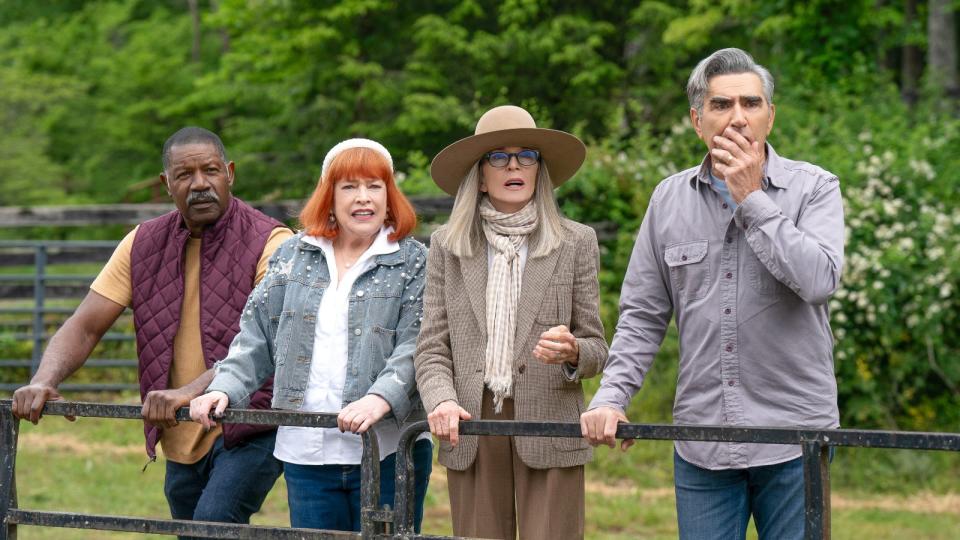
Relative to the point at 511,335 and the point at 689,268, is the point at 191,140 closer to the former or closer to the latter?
the point at 511,335

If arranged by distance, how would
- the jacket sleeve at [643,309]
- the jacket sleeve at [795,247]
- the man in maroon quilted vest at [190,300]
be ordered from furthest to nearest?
1. the man in maroon quilted vest at [190,300]
2. the jacket sleeve at [643,309]
3. the jacket sleeve at [795,247]

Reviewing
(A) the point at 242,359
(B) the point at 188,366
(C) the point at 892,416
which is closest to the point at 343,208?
(A) the point at 242,359

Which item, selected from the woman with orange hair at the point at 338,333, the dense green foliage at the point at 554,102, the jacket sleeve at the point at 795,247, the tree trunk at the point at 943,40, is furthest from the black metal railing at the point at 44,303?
the tree trunk at the point at 943,40

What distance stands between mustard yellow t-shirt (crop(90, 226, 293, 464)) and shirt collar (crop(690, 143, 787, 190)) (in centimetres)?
159

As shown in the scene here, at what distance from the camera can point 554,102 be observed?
20062mm

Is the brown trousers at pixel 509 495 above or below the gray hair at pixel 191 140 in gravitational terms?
below

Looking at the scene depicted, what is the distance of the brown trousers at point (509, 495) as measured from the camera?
3716 mm

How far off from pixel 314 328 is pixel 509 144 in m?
0.81

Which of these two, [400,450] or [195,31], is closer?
[400,450]

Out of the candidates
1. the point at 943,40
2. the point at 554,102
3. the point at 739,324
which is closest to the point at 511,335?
the point at 739,324

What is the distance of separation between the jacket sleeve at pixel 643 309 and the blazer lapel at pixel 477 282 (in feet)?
1.39

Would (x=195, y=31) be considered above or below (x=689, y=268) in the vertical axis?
above

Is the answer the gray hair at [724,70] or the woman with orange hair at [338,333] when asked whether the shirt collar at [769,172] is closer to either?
the gray hair at [724,70]

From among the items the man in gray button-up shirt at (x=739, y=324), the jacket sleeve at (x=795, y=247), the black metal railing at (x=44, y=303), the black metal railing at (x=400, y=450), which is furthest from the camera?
the black metal railing at (x=44, y=303)
